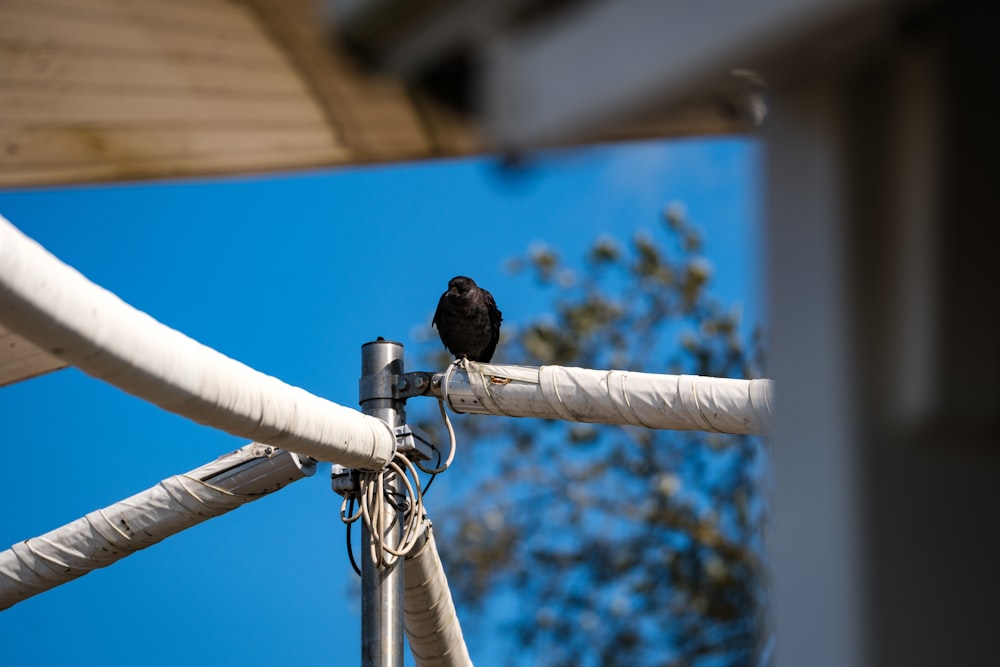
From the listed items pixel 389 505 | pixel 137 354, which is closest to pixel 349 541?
pixel 389 505

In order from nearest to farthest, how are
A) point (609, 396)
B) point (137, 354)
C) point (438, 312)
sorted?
point (137, 354) → point (609, 396) → point (438, 312)

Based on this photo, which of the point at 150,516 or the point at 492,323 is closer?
the point at 150,516

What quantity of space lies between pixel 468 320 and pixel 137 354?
198 centimetres

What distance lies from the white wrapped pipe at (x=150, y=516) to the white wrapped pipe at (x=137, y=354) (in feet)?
1.73

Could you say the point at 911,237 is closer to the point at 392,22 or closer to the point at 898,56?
the point at 898,56

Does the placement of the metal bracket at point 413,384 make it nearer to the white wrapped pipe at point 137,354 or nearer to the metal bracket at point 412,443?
the metal bracket at point 412,443

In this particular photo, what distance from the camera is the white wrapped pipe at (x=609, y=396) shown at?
119 inches

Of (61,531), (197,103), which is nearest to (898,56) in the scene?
(197,103)

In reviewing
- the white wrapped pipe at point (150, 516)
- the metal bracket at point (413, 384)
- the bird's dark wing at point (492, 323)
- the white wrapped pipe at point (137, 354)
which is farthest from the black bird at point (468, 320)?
the white wrapped pipe at point (137, 354)

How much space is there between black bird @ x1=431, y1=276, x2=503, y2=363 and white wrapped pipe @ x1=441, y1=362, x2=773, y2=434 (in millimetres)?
348

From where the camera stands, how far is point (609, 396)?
10.3 ft

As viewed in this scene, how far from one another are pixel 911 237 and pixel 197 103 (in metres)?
0.81

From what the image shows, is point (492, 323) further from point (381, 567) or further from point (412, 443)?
point (381, 567)

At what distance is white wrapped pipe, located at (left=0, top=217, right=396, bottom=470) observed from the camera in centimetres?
173
